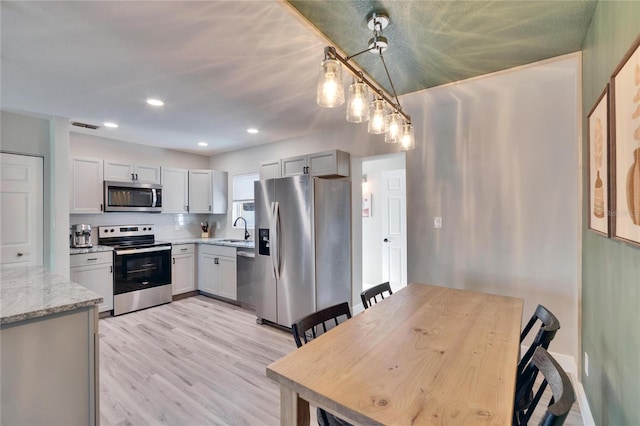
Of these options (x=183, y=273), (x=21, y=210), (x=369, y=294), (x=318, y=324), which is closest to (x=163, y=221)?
(x=183, y=273)

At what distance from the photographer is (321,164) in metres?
3.54

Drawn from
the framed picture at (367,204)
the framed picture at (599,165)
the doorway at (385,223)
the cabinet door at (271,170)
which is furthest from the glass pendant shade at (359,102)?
the framed picture at (367,204)

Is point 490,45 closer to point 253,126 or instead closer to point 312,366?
point 312,366

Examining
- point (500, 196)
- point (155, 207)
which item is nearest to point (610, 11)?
point (500, 196)

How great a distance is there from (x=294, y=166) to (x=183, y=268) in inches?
97.6

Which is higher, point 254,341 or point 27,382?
point 27,382

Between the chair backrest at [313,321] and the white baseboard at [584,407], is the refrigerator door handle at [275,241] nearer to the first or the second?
the chair backrest at [313,321]

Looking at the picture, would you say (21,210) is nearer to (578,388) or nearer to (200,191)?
(200,191)

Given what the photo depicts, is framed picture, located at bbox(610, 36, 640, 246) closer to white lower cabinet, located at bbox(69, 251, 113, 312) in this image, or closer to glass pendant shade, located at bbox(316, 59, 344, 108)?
glass pendant shade, located at bbox(316, 59, 344, 108)

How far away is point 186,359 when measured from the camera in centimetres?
269

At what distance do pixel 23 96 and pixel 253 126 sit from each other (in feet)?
7.02

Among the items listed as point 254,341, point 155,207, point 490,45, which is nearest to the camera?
point 490,45

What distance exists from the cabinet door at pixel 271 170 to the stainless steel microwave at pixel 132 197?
176cm

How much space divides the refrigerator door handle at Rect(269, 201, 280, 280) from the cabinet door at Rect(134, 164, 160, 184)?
7.56ft
